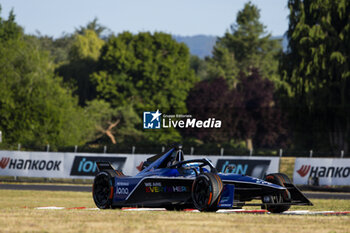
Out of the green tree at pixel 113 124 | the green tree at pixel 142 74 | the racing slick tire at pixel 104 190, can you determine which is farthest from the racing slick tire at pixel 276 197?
the green tree at pixel 142 74

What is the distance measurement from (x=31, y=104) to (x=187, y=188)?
4084cm

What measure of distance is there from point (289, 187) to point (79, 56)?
101 m

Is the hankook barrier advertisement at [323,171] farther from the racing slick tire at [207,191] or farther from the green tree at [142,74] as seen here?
the green tree at [142,74]

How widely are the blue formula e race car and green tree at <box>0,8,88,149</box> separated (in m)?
37.7

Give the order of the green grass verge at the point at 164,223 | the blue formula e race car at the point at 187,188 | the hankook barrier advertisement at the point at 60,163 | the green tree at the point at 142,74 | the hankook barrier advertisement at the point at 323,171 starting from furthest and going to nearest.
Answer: the green tree at the point at 142,74 < the hankook barrier advertisement at the point at 60,163 < the hankook barrier advertisement at the point at 323,171 < the blue formula e race car at the point at 187,188 < the green grass verge at the point at 164,223

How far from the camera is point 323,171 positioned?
3194 cm

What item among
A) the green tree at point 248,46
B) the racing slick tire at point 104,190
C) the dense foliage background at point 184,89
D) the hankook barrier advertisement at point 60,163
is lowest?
the hankook barrier advertisement at point 60,163

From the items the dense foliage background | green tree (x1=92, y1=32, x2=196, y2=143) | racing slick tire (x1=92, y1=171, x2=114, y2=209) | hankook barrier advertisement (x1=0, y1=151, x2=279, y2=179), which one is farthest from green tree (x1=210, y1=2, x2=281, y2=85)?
racing slick tire (x1=92, y1=171, x2=114, y2=209)

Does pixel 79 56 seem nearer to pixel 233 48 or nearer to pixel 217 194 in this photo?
pixel 233 48

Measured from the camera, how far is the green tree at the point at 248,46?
396 ft

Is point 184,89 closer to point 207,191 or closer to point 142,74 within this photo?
point 142,74

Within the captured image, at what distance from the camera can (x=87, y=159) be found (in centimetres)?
3706

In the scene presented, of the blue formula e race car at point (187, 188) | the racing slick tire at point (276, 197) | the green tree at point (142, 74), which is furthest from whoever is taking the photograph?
the green tree at point (142, 74)

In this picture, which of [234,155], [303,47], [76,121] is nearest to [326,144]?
[303,47]
